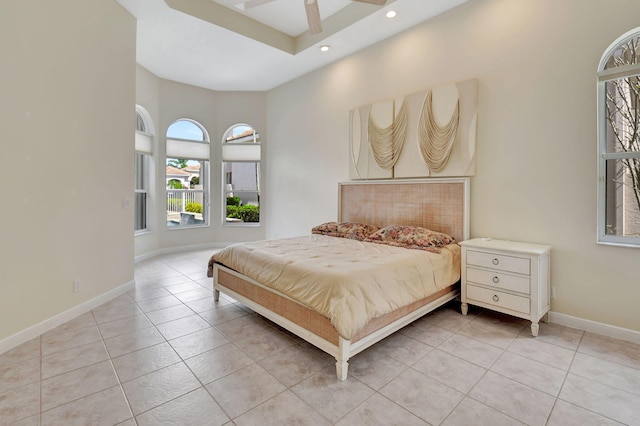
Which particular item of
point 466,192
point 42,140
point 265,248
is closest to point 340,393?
point 265,248

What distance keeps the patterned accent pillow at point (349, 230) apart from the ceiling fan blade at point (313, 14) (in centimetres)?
230

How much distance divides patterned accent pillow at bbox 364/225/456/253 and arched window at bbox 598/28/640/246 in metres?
1.31

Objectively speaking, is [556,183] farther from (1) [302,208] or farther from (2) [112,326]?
(2) [112,326]

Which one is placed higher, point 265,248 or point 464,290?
point 265,248

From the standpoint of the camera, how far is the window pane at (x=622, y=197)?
8.69ft

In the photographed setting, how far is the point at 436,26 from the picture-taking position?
363 cm

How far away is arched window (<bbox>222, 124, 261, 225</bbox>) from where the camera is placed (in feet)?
21.9

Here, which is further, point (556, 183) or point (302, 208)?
point (302, 208)

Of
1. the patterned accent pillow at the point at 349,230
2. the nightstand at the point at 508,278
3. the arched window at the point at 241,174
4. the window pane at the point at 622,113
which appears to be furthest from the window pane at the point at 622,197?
the arched window at the point at 241,174

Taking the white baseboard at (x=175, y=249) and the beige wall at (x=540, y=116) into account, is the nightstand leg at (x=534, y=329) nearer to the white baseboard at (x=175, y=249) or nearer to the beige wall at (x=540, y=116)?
the beige wall at (x=540, y=116)

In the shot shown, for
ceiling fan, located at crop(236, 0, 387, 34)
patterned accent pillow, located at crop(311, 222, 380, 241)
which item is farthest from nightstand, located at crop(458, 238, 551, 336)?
ceiling fan, located at crop(236, 0, 387, 34)

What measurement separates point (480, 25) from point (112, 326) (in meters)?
4.80

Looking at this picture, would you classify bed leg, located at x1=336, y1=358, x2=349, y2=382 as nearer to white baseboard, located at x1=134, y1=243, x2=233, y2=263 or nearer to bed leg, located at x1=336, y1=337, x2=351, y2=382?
bed leg, located at x1=336, y1=337, x2=351, y2=382

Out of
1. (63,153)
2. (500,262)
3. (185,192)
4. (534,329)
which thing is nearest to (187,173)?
(185,192)
